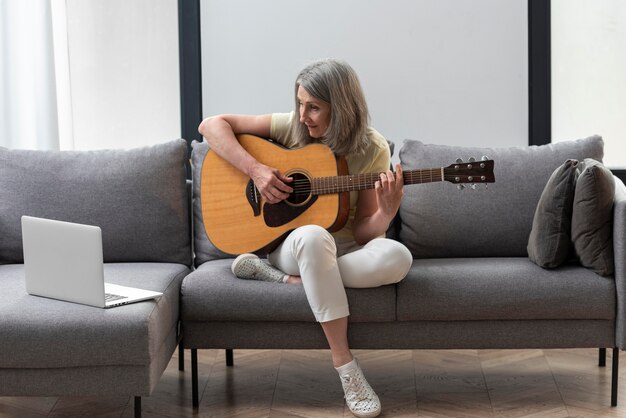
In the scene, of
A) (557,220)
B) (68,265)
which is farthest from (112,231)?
(557,220)

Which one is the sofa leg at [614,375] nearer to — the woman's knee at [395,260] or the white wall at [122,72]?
the woman's knee at [395,260]

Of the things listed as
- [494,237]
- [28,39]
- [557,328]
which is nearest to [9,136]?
[28,39]

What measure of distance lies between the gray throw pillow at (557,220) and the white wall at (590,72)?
1.03 m

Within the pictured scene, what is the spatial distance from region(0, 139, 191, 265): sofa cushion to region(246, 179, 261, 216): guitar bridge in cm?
39

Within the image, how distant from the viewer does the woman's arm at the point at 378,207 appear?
2.65m

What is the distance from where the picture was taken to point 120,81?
3797mm

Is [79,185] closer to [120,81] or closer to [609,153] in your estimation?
[120,81]

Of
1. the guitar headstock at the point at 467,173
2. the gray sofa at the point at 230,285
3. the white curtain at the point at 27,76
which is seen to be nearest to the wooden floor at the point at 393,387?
the gray sofa at the point at 230,285

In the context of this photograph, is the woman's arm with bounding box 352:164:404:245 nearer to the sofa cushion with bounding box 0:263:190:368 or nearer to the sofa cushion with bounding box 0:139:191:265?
the sofa cushion with bounding box 0:139:191:265

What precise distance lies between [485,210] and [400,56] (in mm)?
928

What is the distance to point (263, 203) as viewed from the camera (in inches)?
112

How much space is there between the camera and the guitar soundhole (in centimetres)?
280

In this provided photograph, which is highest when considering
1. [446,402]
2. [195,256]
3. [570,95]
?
[570,95]

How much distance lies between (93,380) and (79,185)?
938 mm
